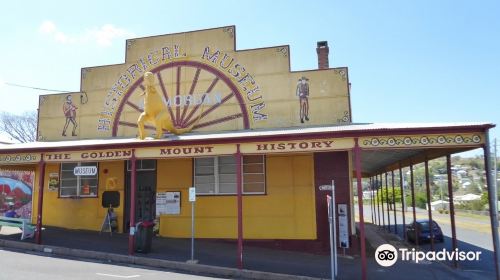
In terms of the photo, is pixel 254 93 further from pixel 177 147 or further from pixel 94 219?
pixel 94 219

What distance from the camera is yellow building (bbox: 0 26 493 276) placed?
1429 centimetres

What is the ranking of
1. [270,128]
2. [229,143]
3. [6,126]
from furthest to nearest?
[6,126]
[270,128]
[229,143]

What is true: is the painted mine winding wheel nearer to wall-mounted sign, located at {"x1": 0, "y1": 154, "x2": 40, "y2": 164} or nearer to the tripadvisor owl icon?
wall-mounted sign, located at {"x1": 0, "y1": 154, "x2": 40, "y2": 164}

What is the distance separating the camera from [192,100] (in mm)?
17625

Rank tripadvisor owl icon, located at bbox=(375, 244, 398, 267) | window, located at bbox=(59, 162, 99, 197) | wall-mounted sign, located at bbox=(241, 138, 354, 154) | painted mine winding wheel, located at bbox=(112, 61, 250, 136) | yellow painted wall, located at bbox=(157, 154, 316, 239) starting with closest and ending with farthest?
1. wall-mounted sign, located at bbox=(241, 138, 354, 154)
2. tripadvisor owl icon, located at bbox=(375, 244, 398, 267)
3. yellow painted wall, located at bbox=(157, 154, 316, 239)
4. painted mine winding wheel, located at bbox=(112, 61, 250, 136)
5. window, located at bbox=(59, 162, 99, 197)

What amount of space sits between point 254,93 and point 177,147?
16.2 ft

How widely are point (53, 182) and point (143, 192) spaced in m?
4.29

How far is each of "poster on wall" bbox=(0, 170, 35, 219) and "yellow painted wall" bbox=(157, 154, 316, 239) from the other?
11548mm

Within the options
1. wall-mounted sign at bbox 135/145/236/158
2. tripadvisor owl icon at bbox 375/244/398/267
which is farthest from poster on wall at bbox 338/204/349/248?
wall-mounted sign at bbox 135/145/236/158

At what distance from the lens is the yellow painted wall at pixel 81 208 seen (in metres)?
17.7

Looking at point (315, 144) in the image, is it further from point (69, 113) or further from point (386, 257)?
point (69, 113)

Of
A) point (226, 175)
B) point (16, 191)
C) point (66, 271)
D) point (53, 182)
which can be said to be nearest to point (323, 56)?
point (226, 175)

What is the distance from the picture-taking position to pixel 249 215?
15.6 meters

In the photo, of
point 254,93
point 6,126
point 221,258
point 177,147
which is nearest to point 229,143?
point 177,147
